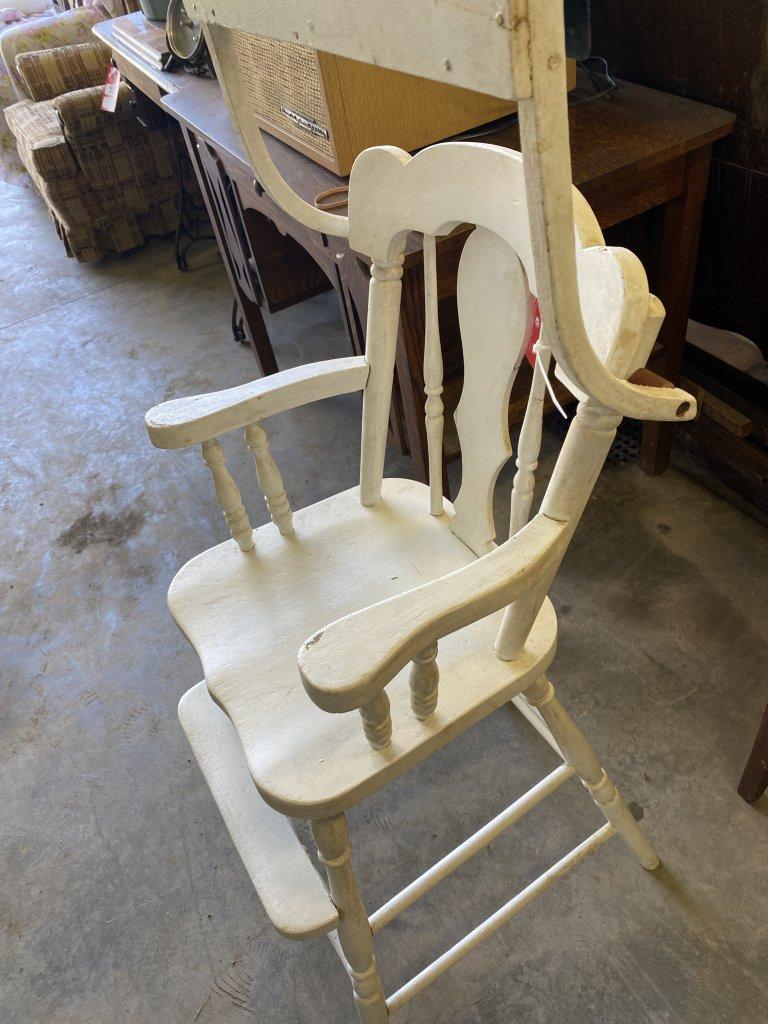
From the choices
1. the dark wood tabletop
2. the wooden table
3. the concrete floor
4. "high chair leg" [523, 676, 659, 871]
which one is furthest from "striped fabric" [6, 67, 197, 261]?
"high chair leg" [523, 676, 659, 871]

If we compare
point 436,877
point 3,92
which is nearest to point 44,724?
point 436,877

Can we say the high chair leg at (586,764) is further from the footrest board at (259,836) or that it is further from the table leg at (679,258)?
the table leg at (679,258)

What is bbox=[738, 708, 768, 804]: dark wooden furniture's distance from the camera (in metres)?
1.13

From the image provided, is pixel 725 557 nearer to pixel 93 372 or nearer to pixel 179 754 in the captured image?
pixel 179 754

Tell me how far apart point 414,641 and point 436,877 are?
0.52 metres

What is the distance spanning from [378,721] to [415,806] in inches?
26.0

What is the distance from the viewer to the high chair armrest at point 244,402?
0.95 meters

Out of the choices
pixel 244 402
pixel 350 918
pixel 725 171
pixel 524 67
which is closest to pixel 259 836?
pixel 350 918

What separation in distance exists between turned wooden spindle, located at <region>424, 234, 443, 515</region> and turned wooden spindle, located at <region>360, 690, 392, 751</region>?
407mm

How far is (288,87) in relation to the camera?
4.44ft

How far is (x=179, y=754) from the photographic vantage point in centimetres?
147

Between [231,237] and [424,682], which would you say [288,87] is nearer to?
[231,237]

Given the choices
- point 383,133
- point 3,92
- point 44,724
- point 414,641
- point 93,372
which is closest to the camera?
point 414,641

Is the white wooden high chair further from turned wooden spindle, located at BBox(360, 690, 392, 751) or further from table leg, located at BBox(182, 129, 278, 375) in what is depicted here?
table leg, located at BBox(182, 129, 278, 375)
